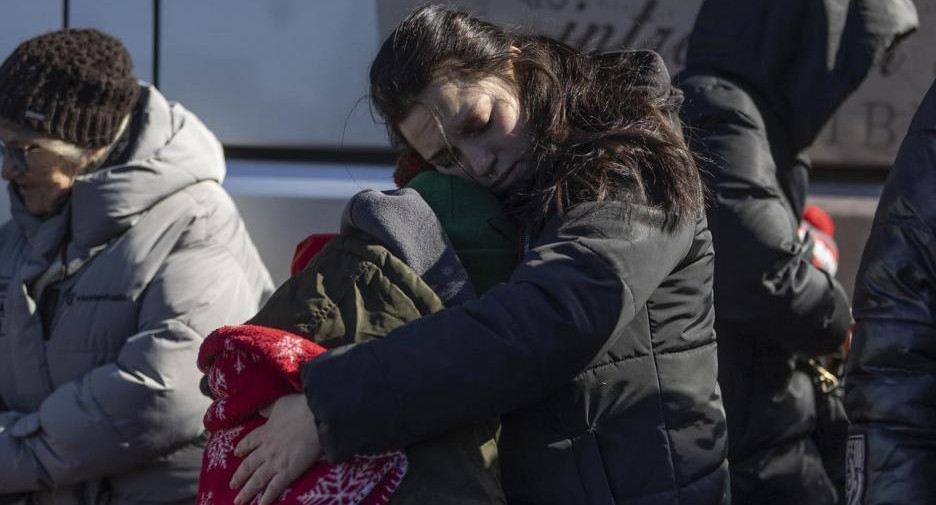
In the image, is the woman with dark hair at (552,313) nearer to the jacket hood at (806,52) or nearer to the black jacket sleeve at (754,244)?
the black jacket sleeve at (754,244)

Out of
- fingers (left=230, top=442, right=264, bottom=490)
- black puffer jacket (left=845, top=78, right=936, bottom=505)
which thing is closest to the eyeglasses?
fingers (left=230, top=442, right=264, bottom=490)

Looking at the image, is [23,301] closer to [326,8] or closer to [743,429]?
[326,8]

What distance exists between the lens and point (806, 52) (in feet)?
9.02

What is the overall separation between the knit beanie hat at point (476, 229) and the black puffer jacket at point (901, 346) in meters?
0.55

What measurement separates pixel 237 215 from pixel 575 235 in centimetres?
147

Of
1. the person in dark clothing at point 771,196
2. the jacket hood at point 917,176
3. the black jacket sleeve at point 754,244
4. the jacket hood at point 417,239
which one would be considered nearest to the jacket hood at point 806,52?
the person in dark clothing at point 771,196

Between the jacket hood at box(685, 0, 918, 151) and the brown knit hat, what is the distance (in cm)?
129

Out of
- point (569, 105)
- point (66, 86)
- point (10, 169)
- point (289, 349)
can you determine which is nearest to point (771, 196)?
point (569, 105)

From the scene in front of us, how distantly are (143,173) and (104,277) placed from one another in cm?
24

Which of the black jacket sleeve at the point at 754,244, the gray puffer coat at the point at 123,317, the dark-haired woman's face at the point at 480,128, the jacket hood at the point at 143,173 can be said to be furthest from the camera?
the jacket hood at the point at 143,173

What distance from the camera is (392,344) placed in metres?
1.54

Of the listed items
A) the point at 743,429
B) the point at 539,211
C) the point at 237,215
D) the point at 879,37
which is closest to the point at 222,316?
the point at 237,215

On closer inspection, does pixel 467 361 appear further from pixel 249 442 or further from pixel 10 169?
pixel 10 169

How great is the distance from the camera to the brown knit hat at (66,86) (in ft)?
9.14
